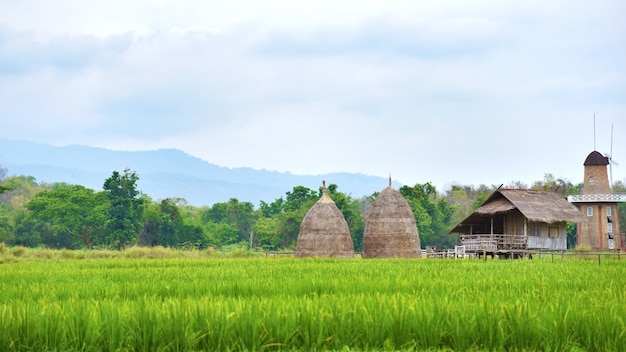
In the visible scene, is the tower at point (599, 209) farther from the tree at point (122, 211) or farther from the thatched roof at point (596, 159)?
A: the tree at point (122, 211)

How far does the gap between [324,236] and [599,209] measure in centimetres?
2272

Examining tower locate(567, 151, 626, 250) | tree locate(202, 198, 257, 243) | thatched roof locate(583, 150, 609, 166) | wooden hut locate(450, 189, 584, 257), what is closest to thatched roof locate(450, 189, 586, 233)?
wooden hut locate(450, 189, 584, 257)

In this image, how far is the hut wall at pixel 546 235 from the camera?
116 ft

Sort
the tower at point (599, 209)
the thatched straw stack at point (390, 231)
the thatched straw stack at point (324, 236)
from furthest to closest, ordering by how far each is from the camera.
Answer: the tower at point (599, 209), the thatched straw stack at point (390, 231), the thatched straw stack at point (324, 236)

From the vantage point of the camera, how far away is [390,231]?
3269cm

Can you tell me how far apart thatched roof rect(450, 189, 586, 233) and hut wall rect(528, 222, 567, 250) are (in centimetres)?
82

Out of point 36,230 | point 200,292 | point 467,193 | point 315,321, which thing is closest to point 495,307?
point 315,321

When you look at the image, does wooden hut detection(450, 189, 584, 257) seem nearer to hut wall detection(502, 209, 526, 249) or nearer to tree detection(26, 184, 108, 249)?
hut wall detection(502, 209, 526, 249)

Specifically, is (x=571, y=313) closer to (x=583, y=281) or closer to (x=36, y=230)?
(x=583, y=281)

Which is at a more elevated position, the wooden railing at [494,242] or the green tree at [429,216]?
the green tree at [429,216]

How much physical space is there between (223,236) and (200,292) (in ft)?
180

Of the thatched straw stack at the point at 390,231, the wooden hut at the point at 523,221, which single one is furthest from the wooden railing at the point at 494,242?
the thatched straw stack at the point at 390,231

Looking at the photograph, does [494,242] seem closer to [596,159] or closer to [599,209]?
[599,209]

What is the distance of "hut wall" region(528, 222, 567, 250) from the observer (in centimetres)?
3547
